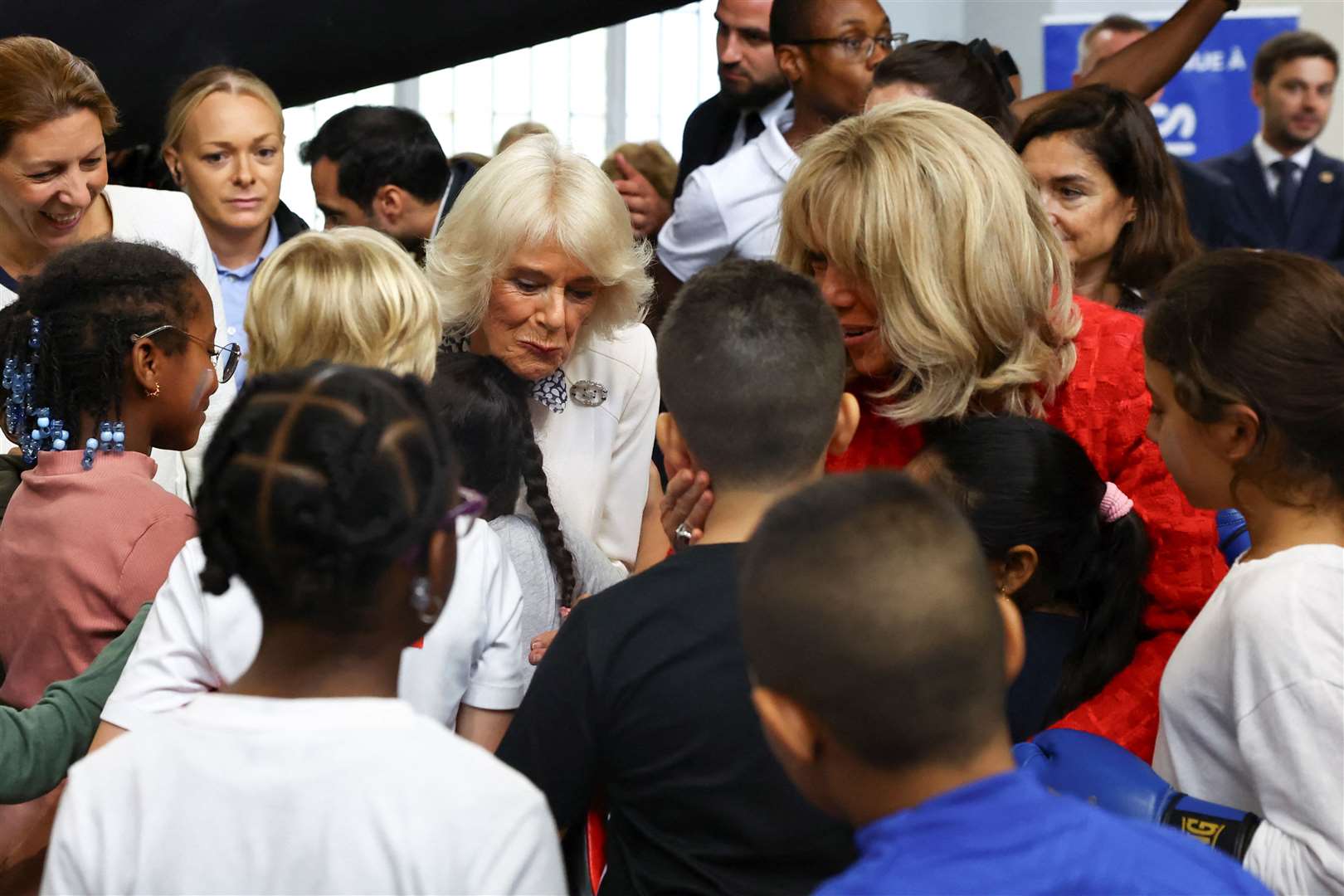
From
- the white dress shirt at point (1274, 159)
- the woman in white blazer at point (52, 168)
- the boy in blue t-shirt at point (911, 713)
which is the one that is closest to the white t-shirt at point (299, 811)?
the boy in blue t-shirt at point (911, 713)

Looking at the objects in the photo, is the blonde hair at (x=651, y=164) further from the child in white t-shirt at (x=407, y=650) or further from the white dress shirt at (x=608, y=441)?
the child in white t-shirt at (x=407, y=650)

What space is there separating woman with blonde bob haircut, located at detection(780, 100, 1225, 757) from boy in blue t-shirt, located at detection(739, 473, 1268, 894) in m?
0.84

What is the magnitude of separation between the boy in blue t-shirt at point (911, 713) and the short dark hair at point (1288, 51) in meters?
6.18

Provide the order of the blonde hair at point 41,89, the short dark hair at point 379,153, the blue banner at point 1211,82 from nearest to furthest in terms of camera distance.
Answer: the blonde hair at point 41,89, the short dark hair at point 379,153, the blue banner at point 1211,82

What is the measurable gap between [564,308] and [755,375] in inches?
35.8

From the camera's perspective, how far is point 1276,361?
1676mm

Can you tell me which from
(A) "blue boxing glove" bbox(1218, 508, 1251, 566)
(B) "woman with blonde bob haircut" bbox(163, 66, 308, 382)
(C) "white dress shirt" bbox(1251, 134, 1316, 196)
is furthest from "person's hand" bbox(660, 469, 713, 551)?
(C) "white dress shirt" bbox(1251, 134, 1316, 196)

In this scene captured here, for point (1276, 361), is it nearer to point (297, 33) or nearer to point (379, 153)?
point (297, 33)

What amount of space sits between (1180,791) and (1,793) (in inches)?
52.7

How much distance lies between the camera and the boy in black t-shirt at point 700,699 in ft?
4.75

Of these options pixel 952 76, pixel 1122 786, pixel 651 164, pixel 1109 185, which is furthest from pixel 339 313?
pixel 651 164

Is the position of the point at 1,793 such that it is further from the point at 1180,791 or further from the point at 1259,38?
the point at 1259,38

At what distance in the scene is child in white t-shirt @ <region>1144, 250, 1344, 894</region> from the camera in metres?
1.49

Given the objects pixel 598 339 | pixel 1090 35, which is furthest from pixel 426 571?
pixel 1090 35
